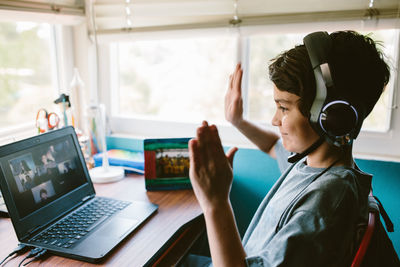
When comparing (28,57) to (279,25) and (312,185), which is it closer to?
(279,25)

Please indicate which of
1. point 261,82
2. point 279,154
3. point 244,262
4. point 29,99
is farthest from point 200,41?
point 244,262

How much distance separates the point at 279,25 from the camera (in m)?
1.42

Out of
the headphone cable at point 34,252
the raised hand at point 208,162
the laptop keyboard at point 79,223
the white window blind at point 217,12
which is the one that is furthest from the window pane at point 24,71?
the raised hand at point 208,162

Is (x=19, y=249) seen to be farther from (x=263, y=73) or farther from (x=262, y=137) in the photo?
(x=263, y=73)

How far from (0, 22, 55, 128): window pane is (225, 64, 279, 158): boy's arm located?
1.04m

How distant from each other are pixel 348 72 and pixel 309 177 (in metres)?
0.30

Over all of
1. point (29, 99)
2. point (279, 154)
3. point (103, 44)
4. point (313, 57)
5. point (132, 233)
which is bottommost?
point (132, 233)

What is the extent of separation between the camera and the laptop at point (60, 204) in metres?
0.97

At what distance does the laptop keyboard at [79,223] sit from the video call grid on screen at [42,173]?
0.08 meters

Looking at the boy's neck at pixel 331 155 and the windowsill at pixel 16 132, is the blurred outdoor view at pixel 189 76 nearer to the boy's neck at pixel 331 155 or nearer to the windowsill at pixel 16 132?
the windowsill at pixel 16 132

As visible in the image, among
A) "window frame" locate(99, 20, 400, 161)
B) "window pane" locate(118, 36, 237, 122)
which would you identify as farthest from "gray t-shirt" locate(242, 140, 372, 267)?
"window pane" locate(118, 36, 237, 122)

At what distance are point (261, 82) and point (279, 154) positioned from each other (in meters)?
0.49

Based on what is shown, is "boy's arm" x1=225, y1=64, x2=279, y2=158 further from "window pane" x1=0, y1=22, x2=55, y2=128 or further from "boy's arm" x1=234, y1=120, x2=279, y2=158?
"window pane" x1=0, y1=22, x2=55, y2=128

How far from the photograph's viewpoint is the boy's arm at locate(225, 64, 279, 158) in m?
1.26
